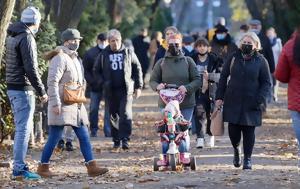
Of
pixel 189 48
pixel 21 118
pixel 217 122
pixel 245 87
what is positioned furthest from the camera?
pixel 189 48

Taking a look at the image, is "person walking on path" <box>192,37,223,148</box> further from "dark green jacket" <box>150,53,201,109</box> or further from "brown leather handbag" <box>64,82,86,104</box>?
"brown leather handbag" <box>64,82,86,104</box>

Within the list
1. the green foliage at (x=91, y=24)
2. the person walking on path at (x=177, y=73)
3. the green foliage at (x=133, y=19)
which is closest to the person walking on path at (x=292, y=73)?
the person walking on path at (x=177, y=73)

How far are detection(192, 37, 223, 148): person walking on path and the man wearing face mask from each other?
93 centimetres

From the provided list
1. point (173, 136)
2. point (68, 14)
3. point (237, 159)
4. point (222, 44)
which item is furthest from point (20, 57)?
point (68, 14)

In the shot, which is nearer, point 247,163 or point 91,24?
point 247,163

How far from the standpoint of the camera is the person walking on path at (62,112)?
43.7ft

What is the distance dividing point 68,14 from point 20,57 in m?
9.74

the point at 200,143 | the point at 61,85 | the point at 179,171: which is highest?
the point at 61,85

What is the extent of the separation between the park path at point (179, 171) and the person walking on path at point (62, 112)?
0.81 ft

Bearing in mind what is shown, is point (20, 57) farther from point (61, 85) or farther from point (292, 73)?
point (292, 73)

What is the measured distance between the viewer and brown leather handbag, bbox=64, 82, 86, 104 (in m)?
13.4

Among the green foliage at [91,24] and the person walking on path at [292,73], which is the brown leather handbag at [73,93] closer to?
the person walking on path at [292,73]

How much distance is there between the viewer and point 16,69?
42.5 ft

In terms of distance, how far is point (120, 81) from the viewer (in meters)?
17.5
